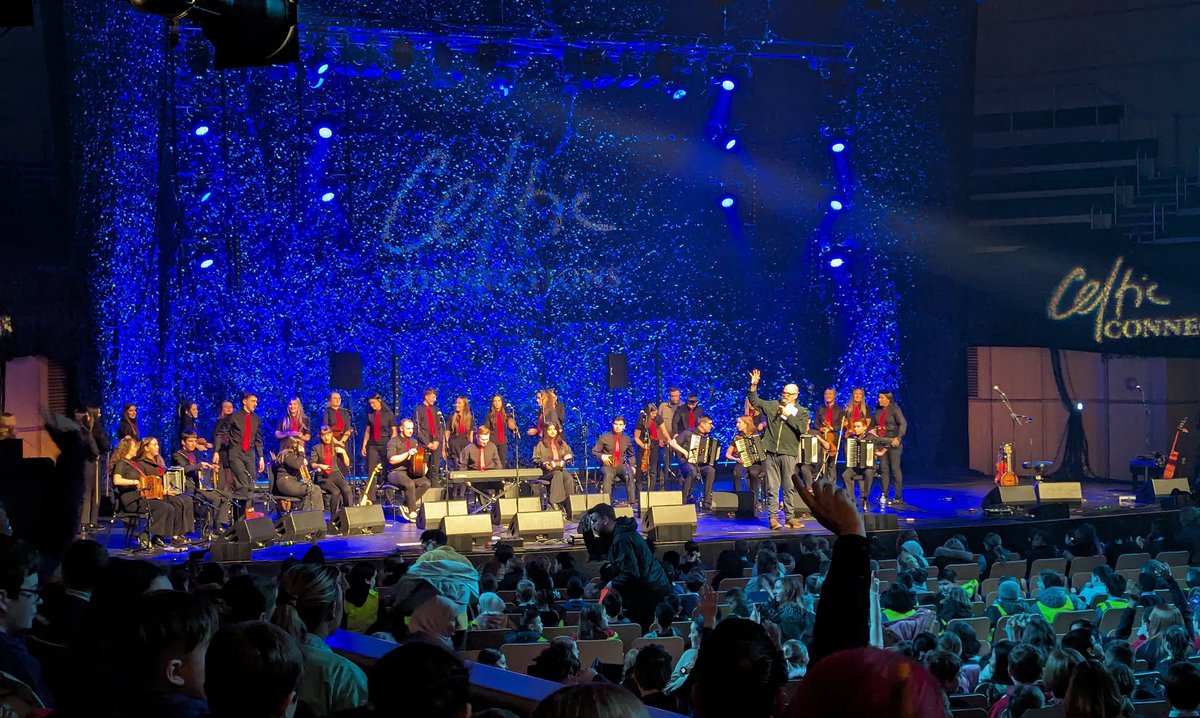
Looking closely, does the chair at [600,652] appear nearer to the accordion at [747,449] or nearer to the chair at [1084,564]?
the chair at [1084,564]

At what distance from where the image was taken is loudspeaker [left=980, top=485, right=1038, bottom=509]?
1584cm

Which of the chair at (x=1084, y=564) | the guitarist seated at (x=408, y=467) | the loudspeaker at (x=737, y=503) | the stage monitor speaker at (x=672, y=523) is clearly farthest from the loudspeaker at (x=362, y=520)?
the chair at (x=1084, y=564)

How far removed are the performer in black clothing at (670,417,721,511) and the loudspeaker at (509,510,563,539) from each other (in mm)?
3764

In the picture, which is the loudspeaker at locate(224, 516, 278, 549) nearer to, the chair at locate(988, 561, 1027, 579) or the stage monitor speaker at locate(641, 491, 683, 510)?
the stage monitor speaker at locate(641, 491, 683, 510)

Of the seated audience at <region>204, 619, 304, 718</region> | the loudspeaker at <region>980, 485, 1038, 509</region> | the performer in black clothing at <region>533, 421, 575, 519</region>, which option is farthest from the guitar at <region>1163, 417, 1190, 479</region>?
the seated audience at <region>204, 619, 304, 718</region>

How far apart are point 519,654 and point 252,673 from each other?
4.13m

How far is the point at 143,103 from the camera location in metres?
19.0

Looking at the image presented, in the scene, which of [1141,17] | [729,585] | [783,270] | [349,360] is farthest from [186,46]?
[1141,17]

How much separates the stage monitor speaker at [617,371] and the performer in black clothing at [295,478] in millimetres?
5743

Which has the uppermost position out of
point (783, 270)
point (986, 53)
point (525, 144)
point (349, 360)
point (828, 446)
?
point (986, 53)

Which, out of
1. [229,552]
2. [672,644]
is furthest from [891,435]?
[672,644]

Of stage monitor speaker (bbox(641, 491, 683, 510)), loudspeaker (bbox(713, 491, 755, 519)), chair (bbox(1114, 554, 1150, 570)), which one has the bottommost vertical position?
chair (bbox(1114, 554, 1150, 570))

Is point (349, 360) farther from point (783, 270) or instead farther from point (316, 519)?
point (783, 270)

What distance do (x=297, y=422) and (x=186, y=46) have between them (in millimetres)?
6092
